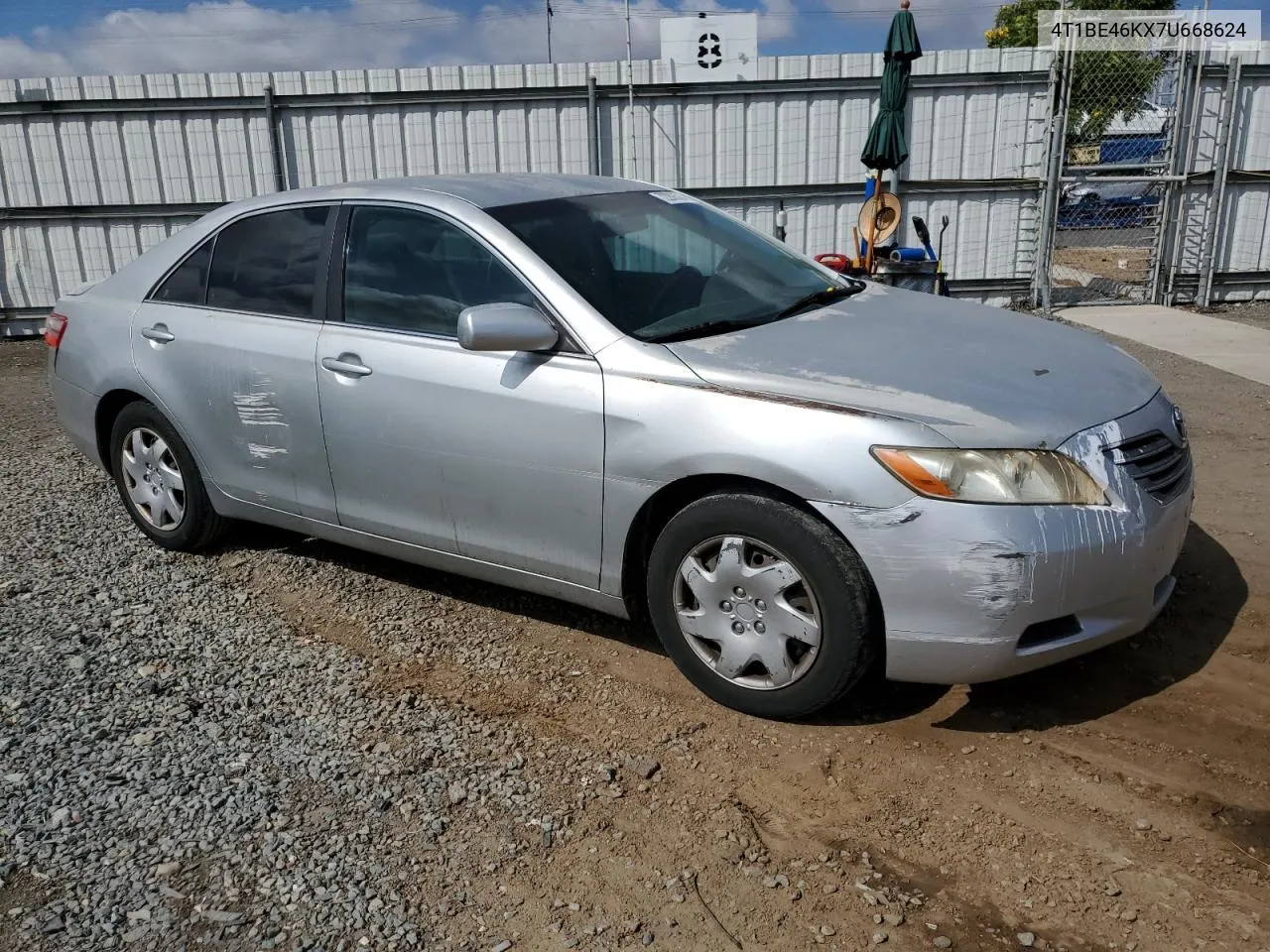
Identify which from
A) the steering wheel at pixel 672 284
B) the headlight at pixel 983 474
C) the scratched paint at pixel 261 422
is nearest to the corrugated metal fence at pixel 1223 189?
the steering wheel at pixel 672 284

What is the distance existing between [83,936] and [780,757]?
189 centimetres

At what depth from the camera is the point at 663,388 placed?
10.9 ft

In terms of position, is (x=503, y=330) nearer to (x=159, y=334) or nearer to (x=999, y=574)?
(x=999, y=574)

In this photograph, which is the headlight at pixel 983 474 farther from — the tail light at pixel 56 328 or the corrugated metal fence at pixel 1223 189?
the corrugated metal fence at pixel 1223 189

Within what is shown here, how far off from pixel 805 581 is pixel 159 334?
124 inches

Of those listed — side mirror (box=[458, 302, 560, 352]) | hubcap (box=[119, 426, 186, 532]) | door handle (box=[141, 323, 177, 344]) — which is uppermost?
side mirror (box=[458, 302, 560, 352])

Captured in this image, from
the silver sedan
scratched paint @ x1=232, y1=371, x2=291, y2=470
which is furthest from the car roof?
scratched paint @ x1=232, y1=371, x2=291, y2=470

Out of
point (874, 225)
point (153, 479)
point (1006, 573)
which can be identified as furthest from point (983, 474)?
point (874, 225)

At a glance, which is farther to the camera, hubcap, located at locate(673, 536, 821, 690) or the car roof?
the car roof

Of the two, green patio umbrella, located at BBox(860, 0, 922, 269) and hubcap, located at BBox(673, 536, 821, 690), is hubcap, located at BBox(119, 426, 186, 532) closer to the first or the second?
hubcap, located at BBox(673, 536, 821, 690)

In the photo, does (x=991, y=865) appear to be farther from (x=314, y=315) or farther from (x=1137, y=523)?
(x=314, y=315)

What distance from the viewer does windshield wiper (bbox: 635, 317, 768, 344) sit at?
353cm

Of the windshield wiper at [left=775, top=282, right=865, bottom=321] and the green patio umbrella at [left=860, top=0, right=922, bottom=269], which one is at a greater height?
the green patio umbrella at [left=860, top=0, right=922, bottom=269]

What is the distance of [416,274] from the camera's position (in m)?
4.04
